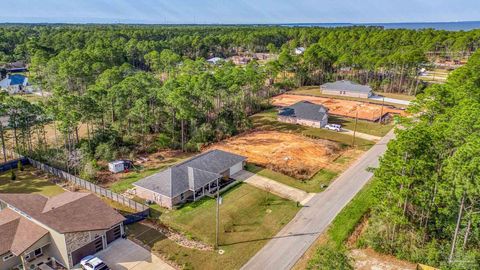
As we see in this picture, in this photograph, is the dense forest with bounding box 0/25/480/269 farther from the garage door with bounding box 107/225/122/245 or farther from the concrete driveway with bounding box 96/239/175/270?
the concrete driveway with bounding box 96/239/175/270

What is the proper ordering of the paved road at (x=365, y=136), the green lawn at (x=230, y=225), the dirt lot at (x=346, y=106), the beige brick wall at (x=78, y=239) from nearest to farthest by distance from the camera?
the beige brick wall at (x=78, y=239) → the green lawn at (x=230, y=225) → the paved road at (x=365, y=136) → the dirt lot at (x=346, y=106)

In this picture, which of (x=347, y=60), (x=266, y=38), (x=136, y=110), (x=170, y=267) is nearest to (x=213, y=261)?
(x=170, y=267)

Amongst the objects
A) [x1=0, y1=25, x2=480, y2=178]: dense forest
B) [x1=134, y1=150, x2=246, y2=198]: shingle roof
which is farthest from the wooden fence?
[x1=134, y1=150, x2=246, y2=198]: shingle roof

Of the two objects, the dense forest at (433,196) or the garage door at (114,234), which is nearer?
the dense forest at (433,196)

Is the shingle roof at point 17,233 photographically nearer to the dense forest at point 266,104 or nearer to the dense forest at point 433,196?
the dense forest at point 266,104

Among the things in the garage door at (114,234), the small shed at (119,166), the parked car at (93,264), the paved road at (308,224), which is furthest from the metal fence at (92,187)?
the paved road at (308,224)

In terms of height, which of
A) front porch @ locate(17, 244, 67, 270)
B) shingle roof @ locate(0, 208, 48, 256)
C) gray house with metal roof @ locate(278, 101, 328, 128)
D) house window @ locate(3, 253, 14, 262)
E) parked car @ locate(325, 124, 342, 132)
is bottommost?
front porch @ locate(17, 244, 67, 270)

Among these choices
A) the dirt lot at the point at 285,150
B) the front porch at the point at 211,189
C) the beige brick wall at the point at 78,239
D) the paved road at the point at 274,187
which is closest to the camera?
the beige brick wall at the point at 78,239
